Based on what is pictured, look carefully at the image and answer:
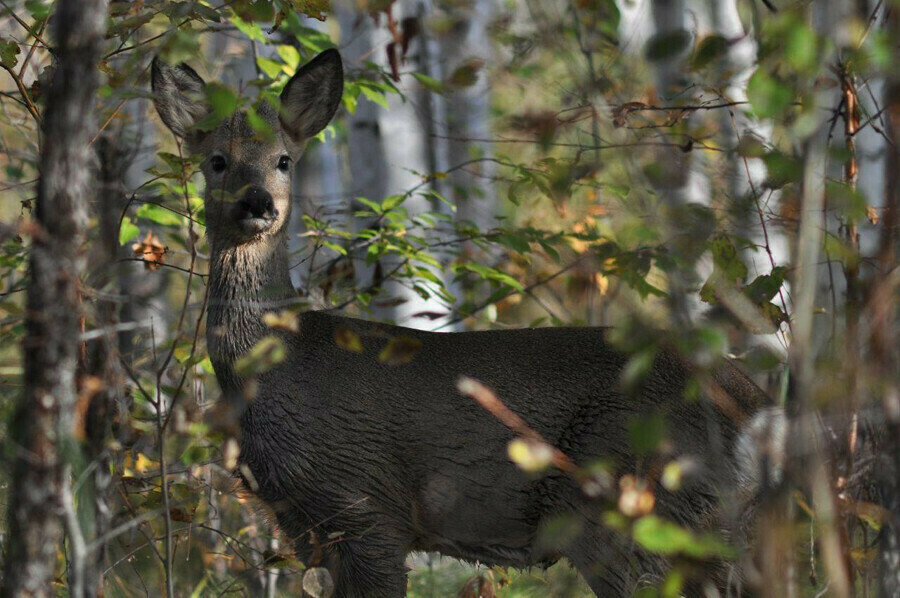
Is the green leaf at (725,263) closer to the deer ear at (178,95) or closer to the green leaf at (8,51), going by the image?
the deer ear at (178,95)

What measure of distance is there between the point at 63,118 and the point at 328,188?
8.75 m

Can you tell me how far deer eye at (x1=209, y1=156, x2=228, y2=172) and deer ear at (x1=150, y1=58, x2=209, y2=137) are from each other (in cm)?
23

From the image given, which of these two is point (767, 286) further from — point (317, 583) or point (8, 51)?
point (8, 51)

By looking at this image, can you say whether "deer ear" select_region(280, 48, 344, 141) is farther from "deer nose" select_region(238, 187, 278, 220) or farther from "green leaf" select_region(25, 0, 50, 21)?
"green leaf" select_region(25, 0, 50, 21)

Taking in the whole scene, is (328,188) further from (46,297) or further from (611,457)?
(46,297)

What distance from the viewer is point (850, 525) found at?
4.39 metres

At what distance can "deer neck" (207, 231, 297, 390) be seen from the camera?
479 cm

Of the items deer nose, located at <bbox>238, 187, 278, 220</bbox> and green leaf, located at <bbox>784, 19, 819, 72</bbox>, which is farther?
deer nose, located at <bbox>238, 187, 278, 220</bbox>

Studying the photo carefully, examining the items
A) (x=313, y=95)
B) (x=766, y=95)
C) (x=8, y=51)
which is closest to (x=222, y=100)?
(x=766, y=95)

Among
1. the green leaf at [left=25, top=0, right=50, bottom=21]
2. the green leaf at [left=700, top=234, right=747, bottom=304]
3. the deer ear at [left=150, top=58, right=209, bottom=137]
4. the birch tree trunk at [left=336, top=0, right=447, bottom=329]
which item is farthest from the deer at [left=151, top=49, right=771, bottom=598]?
the birch tree trunk at [left=336, top=0, right=447, bottom=329]

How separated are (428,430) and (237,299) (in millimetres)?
1153

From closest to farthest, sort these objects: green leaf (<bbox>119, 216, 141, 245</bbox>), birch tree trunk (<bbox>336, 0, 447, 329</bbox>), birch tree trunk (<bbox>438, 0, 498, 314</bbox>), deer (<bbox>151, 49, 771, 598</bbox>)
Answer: deer (<bbox>151, 49, 771, 598</bbox>) → green leaf (<bbox>119, 216, 141, 245</bbox>) → birch tree trunk (<bbox>336, 0, 447, 329</bbox>) → birch tree trunk (<bbox>438, 0, 498, 314</bbox>)

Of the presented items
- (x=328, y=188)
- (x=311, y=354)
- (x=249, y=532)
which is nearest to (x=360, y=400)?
(x=311, y=354)

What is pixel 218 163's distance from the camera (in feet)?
16.1
